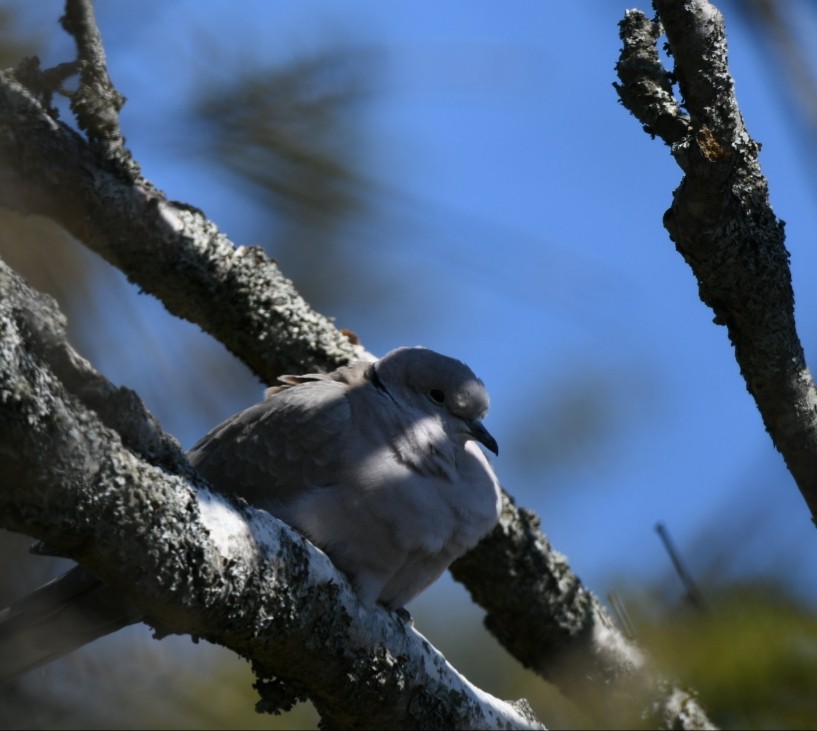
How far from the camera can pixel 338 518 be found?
3129 millimetres

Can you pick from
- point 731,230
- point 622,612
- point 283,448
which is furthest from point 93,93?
point 622,612

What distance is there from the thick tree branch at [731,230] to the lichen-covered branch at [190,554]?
41.3 inches

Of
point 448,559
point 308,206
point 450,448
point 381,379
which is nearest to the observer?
point 308,206

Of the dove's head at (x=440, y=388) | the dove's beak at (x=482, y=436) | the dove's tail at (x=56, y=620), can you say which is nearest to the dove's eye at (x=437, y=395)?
the dove's head at (x=440, y=388)

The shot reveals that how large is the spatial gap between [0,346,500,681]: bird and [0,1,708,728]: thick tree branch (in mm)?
278

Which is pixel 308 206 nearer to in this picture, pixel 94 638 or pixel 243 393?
pixel 243 393

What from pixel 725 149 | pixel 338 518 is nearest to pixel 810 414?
pixel 725 149

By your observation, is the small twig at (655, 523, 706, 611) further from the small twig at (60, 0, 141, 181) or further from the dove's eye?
the small twig at (60, 0, 141, 181)

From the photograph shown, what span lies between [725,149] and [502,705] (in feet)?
4.88

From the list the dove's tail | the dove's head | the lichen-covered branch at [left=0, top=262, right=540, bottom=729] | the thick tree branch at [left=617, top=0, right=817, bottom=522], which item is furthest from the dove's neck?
the thick tree branch at [left=617, top=0, right=817, bottom=522]

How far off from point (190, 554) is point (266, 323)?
1849 millimetres

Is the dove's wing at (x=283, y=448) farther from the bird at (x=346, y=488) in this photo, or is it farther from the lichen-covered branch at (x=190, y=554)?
the lichen-covered branch at (x=190, y=554)

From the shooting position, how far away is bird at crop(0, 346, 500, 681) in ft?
9.43

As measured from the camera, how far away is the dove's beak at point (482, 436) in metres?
3.76
